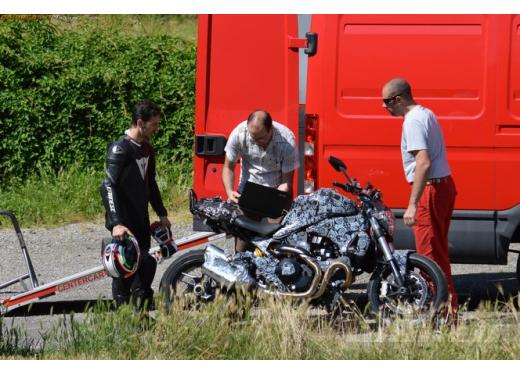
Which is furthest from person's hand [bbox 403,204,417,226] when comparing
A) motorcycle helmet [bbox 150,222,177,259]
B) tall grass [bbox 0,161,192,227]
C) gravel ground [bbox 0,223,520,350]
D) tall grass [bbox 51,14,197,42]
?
tall grass [bbox 51,14,197,42]

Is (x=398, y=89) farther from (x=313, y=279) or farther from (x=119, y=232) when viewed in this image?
(x=119, y=232)

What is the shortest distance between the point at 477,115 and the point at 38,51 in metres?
6.22

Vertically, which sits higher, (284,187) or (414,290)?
(284,187)

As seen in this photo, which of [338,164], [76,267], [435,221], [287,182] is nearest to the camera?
[338,164]

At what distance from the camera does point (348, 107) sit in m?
7.43

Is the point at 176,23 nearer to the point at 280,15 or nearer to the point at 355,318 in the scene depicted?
the point at 280,15

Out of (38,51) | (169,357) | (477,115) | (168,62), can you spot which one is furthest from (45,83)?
(169,357)

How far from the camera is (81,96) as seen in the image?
11.8m

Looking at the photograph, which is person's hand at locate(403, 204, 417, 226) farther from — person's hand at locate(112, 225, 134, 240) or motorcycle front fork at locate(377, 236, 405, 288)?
person's hand at locate(112, 225, 134, 240)

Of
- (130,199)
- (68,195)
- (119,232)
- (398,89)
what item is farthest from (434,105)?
(68,195)

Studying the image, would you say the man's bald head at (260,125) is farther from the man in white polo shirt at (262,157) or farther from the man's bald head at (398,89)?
the man's bald head at (398,89)

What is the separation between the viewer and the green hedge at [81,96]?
1172 centimetres

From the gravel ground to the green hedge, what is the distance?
129 cm

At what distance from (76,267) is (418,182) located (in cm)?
377
